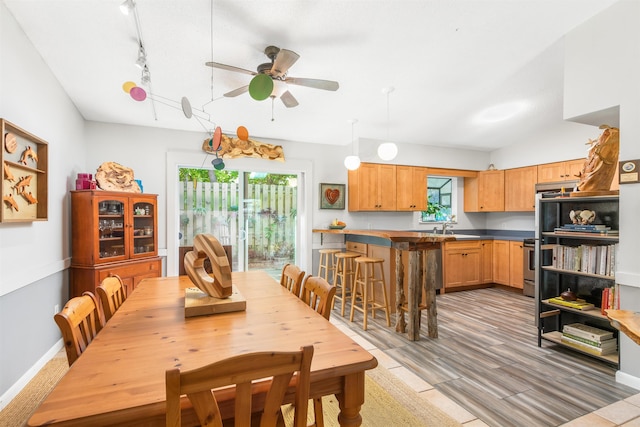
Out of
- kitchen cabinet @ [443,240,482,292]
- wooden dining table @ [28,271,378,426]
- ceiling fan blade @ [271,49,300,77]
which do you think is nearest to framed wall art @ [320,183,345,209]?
kitchen cabinet @ [443,240,482,292]

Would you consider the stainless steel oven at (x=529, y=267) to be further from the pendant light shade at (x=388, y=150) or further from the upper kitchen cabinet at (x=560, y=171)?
the pendant light shade at (x=388, y=150)

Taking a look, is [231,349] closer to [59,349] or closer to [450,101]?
[59,349]

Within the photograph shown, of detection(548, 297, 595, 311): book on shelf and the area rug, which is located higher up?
→ detection(548, 297, 595, 311): book on shelf

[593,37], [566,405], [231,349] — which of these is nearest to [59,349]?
[231,349]

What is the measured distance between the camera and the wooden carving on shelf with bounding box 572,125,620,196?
8.53 feet

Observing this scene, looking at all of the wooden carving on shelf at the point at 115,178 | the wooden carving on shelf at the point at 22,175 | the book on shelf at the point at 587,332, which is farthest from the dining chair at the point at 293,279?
the book on shelf at the point at 587,332

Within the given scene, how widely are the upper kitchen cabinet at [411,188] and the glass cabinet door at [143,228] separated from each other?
142 inches

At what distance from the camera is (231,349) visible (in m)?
1.16

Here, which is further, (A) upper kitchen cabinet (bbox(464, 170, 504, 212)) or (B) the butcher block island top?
(A) upper kitchen cabinet (bbox(464, 170, 504, 212))

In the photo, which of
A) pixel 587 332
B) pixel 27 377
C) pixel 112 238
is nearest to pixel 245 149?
pixel 112 238

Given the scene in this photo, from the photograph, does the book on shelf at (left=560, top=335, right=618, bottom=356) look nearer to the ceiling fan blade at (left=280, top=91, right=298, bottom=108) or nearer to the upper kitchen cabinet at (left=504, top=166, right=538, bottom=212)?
the upper kitchen cabinet at (left=504, top=166, right=538, bottom=212)

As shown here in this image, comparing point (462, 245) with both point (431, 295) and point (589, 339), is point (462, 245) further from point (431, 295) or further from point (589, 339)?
point (589, 339)

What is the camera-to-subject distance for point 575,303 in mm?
2879

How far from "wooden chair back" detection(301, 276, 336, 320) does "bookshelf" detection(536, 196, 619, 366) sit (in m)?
2.50
